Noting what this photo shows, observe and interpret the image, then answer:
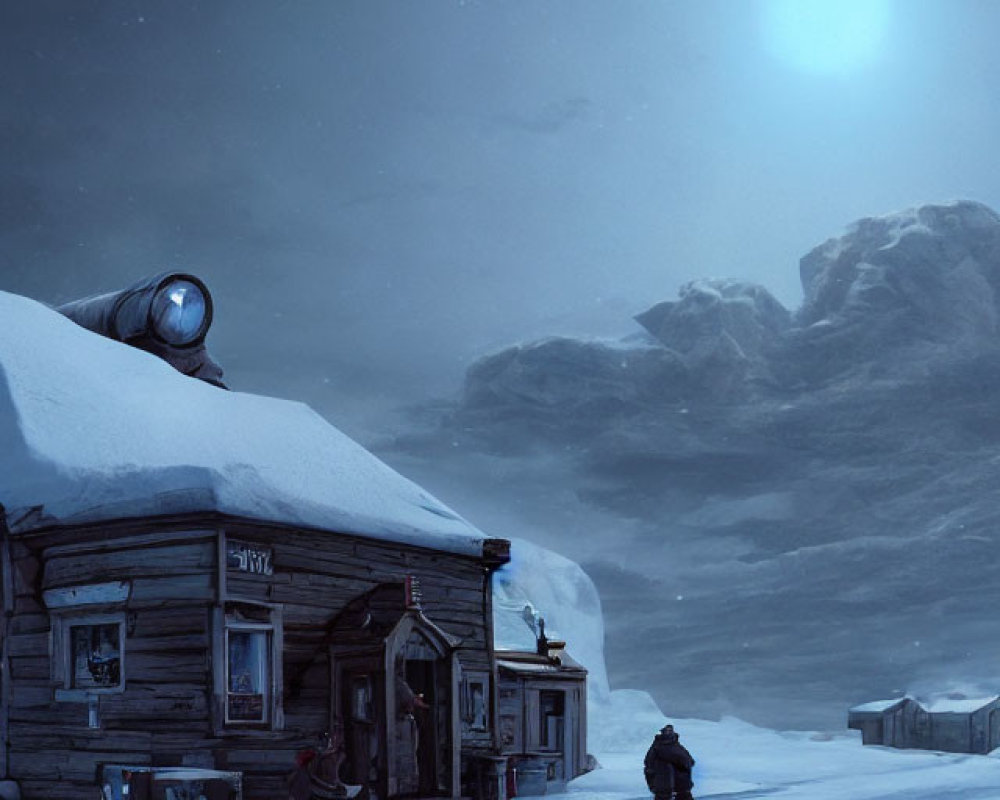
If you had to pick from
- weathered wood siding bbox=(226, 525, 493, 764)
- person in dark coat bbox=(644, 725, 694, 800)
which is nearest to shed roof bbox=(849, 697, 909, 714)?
weathered wood siding bbox=(226, 525, 493, 764)

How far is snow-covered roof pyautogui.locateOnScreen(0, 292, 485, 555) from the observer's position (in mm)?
18094

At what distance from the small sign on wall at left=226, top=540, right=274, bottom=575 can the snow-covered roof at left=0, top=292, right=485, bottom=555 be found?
46cm

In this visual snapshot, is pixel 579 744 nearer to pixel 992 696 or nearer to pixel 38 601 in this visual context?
pixel 38 601

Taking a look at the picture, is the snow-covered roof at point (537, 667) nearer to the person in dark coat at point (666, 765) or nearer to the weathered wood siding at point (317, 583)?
the weathered wood siding at point (317, 583)

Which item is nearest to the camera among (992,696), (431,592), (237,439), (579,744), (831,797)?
(237,439)

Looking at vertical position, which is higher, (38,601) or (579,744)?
(38,601)

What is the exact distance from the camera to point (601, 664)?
329 ft

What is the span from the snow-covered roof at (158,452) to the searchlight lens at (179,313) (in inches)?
47.7

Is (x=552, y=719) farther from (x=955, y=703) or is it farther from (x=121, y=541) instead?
(x=955, y=703)

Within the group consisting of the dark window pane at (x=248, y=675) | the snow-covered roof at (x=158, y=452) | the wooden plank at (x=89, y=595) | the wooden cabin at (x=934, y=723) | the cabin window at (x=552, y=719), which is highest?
the snow-covered roof at (x=158, y=452)

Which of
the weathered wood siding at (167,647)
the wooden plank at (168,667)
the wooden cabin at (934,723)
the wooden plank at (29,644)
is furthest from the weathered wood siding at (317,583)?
the wooden cabin at (934,723)

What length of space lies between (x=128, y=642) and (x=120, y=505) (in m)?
1.80

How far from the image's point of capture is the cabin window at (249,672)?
1791 centimetres

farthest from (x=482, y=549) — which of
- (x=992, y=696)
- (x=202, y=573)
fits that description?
(x=992, y=696)
